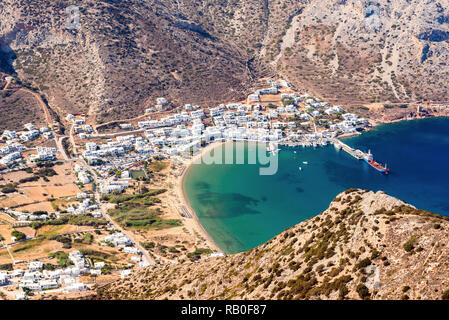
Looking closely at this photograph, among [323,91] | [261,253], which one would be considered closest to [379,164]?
[323,91]

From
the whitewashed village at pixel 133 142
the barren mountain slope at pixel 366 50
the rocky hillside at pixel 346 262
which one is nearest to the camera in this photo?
the rocky hillside at pixel 346 262

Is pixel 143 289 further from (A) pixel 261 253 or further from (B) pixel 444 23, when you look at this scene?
(B) pixel 444 23

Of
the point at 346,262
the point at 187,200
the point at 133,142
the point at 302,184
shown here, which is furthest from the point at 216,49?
the point at 346,262
